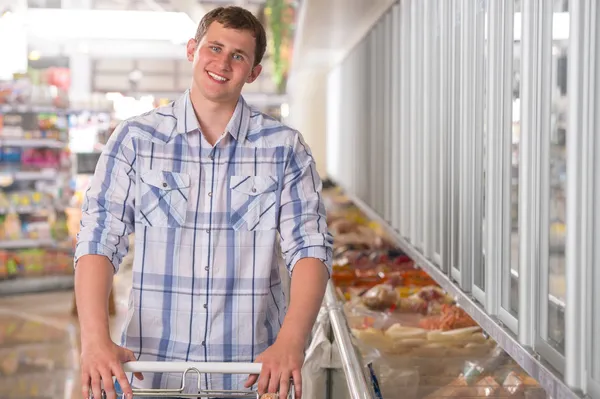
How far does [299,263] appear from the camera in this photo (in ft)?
6.94

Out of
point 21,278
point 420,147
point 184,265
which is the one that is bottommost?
point 21,278

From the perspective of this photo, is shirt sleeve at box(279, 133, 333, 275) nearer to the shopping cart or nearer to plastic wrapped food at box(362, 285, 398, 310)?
the shopping cart

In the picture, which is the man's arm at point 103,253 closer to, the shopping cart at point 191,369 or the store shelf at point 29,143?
the shopping cart at point 191,369

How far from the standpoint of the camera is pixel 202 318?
2.23 metres

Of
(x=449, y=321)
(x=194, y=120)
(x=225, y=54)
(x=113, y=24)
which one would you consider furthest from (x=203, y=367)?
(x=113, y=24)

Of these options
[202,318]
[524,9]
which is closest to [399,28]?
[524,9]

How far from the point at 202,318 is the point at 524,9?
1.13m

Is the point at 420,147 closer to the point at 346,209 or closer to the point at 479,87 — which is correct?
the point at 479,87

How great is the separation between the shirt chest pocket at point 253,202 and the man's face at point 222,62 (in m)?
0.22

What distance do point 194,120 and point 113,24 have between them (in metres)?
8.39

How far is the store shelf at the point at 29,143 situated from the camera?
389 inches

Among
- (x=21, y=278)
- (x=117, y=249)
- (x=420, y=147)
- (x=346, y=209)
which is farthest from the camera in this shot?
(x=21, y=278)

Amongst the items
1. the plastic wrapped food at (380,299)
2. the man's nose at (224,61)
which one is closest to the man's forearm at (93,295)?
the man's nose at (224,61)

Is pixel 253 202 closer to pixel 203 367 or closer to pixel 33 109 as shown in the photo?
pixel 203 367
